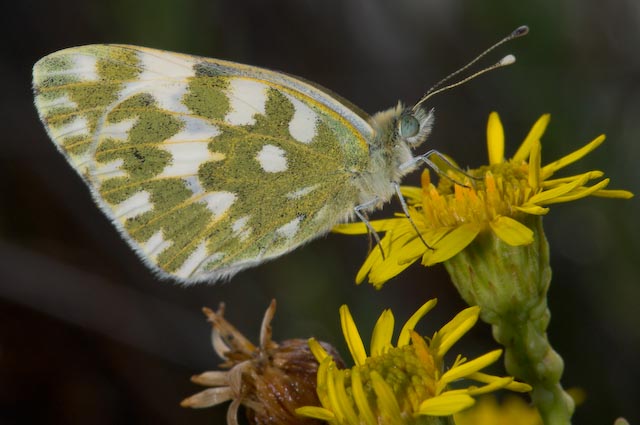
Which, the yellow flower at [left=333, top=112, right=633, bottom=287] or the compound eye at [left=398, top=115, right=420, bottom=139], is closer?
the yellow flower at [left=333, top=112, right=633, bottom=287]

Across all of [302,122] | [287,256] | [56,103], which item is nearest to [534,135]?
[302,122]

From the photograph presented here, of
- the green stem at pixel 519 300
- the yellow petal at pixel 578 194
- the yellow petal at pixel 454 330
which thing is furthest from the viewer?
the green stem at pixel 519 300

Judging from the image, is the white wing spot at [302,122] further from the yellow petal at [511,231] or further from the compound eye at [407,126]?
the yellow petal at [511,231]

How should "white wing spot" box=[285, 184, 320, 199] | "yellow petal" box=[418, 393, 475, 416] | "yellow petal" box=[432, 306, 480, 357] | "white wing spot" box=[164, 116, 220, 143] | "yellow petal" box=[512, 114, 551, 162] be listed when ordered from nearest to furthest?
"yellow petal" box=[418, 393, 475, 416], "yellow petal" box=[432, 306, 480, 357], "yellow petal" box=[512, 114, 551, 162], "white wing spot" box=[285, 184, 320, 199], "white wing spot" box=[164, 116, 220, 143]

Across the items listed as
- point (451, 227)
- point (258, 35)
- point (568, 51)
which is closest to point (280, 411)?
point (451, 227)

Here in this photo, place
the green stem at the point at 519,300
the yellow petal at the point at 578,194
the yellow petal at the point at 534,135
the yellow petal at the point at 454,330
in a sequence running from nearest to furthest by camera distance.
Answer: the yellow petal at the point at 454,330, the yellow petal at the point at 578,194, the green stem at the point at 519,300, the yellow petal at the point at 534,135

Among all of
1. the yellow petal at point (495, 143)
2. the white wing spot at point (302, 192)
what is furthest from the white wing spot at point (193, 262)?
the yellow petal at point (495, 143)

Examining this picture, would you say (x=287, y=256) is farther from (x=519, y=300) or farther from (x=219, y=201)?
(x=519, y=300)

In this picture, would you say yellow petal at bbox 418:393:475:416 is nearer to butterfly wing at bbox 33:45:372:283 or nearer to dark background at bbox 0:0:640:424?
butterfly wing at bbox 33:45:372:283

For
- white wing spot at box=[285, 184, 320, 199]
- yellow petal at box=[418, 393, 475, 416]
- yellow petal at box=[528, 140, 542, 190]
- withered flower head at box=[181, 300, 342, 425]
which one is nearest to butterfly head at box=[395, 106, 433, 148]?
white wing spot at box=[285, 184, 320, 199]
